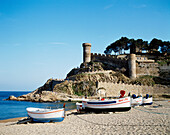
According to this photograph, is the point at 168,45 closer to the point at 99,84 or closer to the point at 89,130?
the point at 99,84

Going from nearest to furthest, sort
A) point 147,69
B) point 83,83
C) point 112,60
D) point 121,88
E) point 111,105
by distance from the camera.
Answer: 1. point 111,105
2. point 83,83
3. point 121,88
4. point 147,69
5. point 112,60

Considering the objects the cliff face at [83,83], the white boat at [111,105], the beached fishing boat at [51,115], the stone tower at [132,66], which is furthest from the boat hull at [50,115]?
the stone tower at [132,66]

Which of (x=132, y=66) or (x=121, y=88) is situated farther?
(x=132, y=66)

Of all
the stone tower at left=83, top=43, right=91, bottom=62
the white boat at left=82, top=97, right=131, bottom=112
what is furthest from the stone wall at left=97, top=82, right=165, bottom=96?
the white boat at left=82, top=97, right=131, bottom=112

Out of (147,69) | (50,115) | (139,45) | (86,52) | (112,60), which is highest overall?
(139,45)

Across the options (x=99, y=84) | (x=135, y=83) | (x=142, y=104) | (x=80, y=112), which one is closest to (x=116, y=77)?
(x=135, y=83)

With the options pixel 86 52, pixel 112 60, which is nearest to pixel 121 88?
pixel 112 60

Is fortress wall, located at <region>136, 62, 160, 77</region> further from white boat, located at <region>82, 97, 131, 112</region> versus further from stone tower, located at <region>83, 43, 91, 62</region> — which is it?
white boat, located at <region>82, 97, 131, 112</region>

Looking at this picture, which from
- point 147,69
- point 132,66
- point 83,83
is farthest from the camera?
point 147,69

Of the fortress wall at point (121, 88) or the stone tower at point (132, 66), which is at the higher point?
the stone tower at point (132, 66)

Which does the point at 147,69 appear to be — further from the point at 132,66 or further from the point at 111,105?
the point at 111,105

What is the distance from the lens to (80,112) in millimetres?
19109

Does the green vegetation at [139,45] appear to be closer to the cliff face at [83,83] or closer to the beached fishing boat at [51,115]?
the cliff face at [83,83]

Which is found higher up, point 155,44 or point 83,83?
point 155,44
